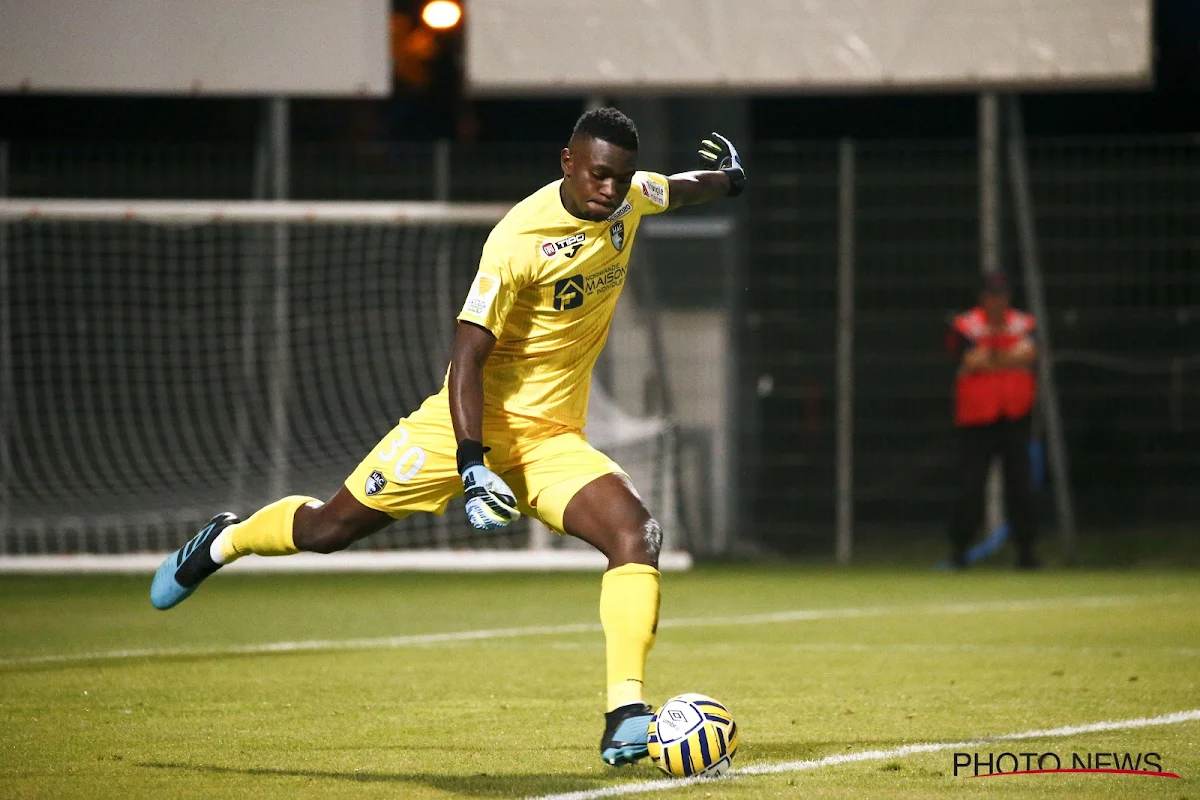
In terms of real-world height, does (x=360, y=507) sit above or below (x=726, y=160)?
below

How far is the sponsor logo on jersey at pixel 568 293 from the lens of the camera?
552cm

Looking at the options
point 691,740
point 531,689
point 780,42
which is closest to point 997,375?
point 780,42

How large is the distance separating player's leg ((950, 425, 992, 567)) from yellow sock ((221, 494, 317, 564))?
755 centimetres

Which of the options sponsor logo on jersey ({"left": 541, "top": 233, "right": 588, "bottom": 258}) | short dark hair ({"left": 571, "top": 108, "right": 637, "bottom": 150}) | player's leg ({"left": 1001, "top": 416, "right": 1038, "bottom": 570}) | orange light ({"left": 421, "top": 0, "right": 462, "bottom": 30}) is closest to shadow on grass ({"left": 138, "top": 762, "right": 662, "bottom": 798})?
sponsor logo on jersey ({"left": 541, "top": 233, "right": 588, "bottom": 258})

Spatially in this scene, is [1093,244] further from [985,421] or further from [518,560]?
[518,560]

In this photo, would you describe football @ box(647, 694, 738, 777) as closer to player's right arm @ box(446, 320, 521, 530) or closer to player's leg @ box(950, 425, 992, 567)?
player's right arm @ box(446, 320, 521, 530)

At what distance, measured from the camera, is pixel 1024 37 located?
43.4 feet

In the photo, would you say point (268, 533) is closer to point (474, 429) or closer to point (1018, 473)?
point (474, 429)

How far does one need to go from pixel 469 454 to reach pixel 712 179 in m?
1.84

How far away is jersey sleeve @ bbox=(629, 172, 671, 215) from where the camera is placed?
231 inches

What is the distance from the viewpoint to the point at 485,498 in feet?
16.2

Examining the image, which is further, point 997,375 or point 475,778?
point 997,375

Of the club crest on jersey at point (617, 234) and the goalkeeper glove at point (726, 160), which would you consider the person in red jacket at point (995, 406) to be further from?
the club crest on jersey at point (617, 234)

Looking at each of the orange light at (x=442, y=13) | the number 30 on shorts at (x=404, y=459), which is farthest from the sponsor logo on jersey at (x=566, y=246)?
the orange light at (x=442, y=13)
